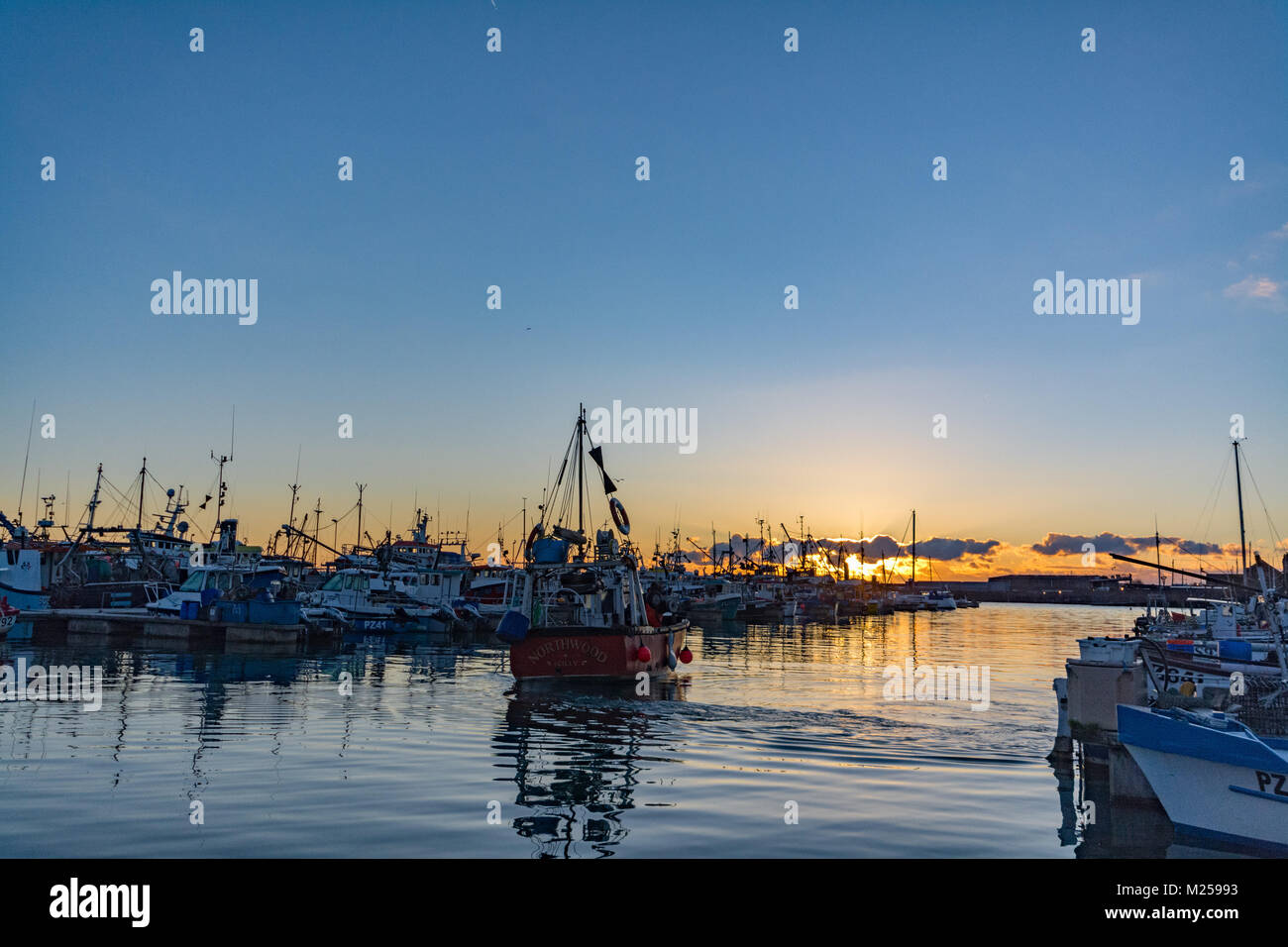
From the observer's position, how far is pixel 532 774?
58.2 ft

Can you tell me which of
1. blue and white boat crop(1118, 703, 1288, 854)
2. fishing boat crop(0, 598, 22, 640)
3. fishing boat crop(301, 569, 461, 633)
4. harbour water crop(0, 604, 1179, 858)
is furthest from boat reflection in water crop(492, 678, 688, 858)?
fishing boat crop(301, 569, 461, 633)

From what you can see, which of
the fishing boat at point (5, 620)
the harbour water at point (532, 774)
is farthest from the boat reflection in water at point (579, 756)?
the fishing boat at point (5, 620)

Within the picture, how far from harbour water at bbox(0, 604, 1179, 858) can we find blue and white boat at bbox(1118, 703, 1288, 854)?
70 centimetres

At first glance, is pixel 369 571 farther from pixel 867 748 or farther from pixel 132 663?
pixel 867 748

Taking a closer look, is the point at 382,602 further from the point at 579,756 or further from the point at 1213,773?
the point at 1213,773

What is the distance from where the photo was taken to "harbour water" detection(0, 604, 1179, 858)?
12789mm

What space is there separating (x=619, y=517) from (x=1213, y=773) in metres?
23.0

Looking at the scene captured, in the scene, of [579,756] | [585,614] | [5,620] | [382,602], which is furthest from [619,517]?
[382,602]

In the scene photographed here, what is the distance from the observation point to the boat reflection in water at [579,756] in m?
13.5

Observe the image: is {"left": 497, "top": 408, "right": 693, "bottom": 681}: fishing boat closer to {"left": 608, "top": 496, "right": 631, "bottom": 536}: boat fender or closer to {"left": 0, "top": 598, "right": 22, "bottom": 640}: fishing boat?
{"left": 608, "top": 496, "right": 631, "bottom": 536}: boat fender
